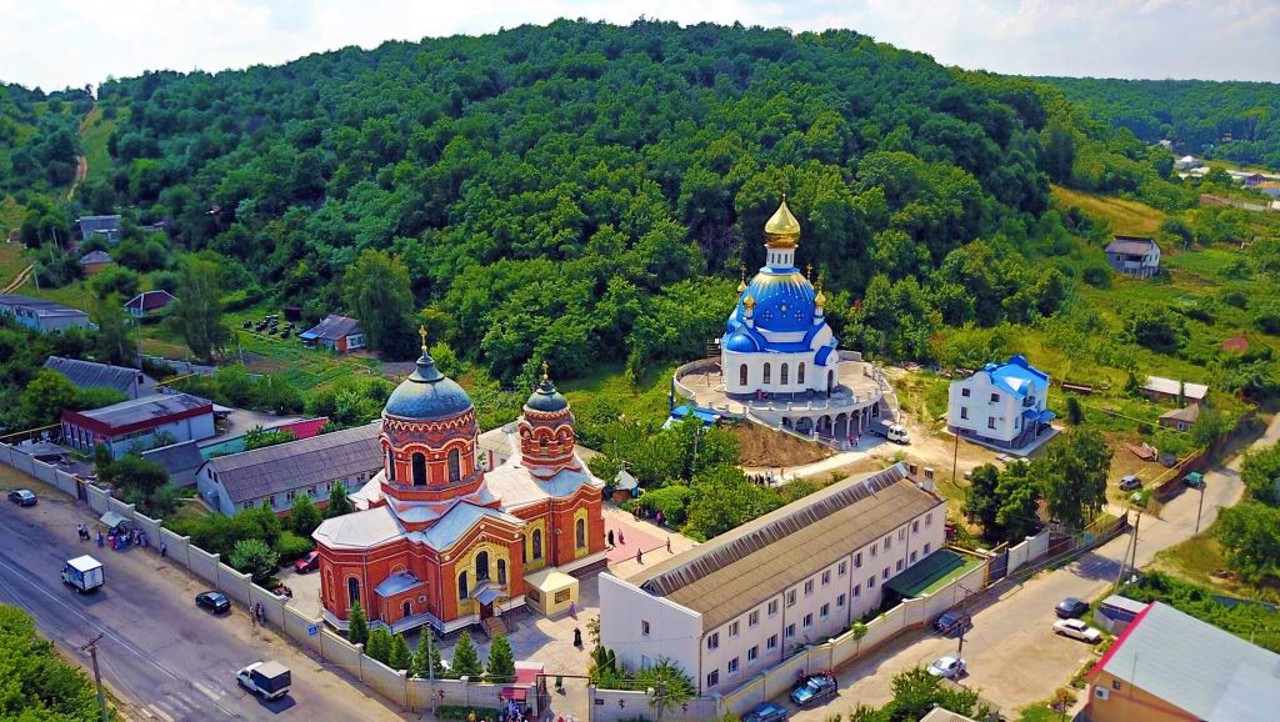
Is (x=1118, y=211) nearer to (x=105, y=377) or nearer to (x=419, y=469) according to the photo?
(x=419, y=469)

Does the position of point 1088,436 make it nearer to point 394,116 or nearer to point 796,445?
point 796,445

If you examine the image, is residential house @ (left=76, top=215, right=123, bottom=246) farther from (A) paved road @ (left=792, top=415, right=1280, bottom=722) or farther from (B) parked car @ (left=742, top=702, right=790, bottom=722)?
(A) paved road @ (left=792, top=415, right=1280, bottom=722)

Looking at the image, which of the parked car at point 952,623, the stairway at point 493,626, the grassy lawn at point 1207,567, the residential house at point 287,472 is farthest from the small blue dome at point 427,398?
Answer: the grassy lawn at point 1207,567

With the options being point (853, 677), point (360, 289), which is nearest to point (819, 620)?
point (853, 677)

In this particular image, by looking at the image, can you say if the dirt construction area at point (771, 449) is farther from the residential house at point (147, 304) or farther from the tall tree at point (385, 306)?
the residential house at point (147, 304)

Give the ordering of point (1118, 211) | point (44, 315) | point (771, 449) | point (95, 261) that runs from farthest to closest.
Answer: point (1118, 211) → point (95, 261) → point (44, 315) → point (771, 449)

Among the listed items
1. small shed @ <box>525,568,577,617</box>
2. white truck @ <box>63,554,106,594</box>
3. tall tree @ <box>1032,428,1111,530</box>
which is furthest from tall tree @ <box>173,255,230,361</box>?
tall tree @ <box>1032,428,1111,530</box>

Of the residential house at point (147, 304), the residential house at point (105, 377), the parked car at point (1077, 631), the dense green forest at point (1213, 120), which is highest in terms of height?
the dense green forest at point (1213, 120)

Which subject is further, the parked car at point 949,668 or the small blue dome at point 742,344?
the small blue dome at point 742,344

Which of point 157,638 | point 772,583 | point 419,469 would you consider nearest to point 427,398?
point 419,469
